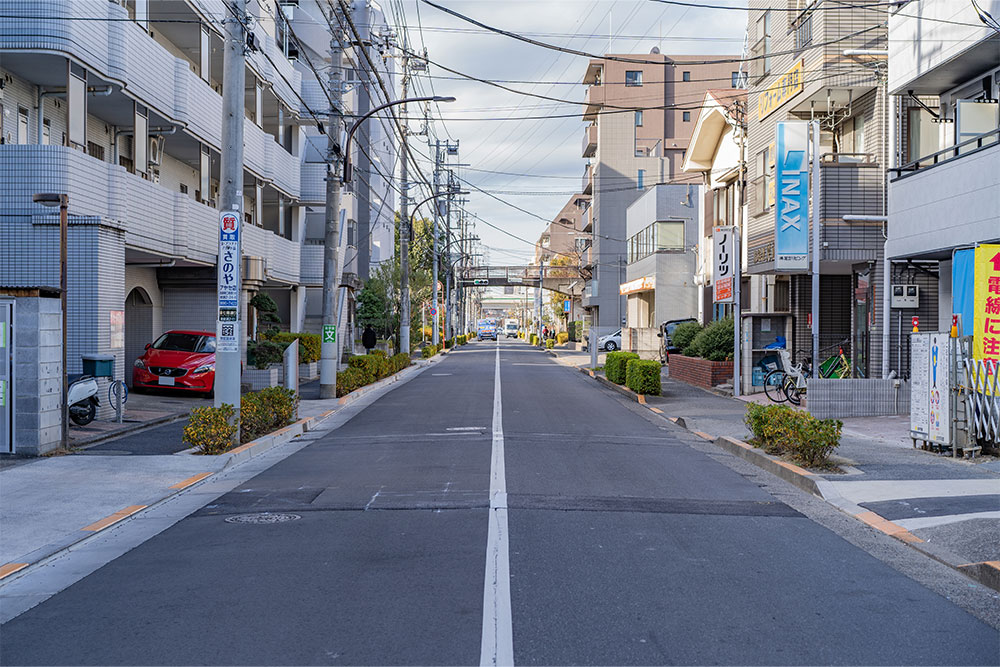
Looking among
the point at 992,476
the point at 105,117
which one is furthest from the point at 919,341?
the point at 105,117

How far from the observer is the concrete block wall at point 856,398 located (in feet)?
56.4

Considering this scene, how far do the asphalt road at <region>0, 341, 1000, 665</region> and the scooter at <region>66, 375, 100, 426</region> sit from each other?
4.95 m

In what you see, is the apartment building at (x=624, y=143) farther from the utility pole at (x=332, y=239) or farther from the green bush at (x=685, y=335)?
the utility pole at (x=332, y=239)

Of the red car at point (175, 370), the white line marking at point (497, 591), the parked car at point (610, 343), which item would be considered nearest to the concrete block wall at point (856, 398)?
the white line marking at point (497, 591)

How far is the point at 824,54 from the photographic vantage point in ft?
70.0

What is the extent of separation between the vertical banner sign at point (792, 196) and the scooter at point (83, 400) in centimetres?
1505

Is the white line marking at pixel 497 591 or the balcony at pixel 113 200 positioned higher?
the balcony at pixel 113 200

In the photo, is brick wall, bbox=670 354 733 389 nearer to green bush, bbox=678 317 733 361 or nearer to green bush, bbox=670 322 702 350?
green bush, bbox=678 317 733 361

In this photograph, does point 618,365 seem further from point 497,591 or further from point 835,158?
point 497,591

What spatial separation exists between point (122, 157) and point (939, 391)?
20227mm

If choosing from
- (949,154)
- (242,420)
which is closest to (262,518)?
(242,420)

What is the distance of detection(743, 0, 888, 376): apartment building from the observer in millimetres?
21031

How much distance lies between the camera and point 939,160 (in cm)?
1872

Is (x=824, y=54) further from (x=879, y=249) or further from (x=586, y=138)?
(x=586, y=138)
